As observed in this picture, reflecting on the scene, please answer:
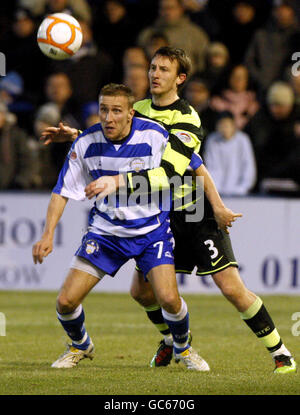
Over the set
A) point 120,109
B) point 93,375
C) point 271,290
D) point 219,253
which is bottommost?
point 271,290

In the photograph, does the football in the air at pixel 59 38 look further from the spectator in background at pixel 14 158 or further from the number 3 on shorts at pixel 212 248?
the spectator in background at pixel 14 158

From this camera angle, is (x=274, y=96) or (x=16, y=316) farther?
(x=274, y=96)

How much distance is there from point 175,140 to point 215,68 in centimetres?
752

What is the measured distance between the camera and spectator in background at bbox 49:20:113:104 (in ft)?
47.4

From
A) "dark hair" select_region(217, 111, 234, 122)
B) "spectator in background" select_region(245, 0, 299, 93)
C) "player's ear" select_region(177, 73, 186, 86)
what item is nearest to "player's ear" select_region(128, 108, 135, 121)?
"player's ear" select_region(177, 73, 186, 86)

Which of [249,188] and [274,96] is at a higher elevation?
[274,96]

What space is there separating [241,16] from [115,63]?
2.08 metres

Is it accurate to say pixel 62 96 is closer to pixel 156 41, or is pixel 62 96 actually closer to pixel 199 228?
pixel 156 41

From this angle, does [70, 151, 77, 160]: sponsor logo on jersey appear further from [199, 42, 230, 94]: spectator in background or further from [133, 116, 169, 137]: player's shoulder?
[199, 42, 230, 94]: spectator in background

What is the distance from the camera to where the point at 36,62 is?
15094 mm

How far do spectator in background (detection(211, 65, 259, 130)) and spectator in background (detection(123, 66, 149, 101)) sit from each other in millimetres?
1246
